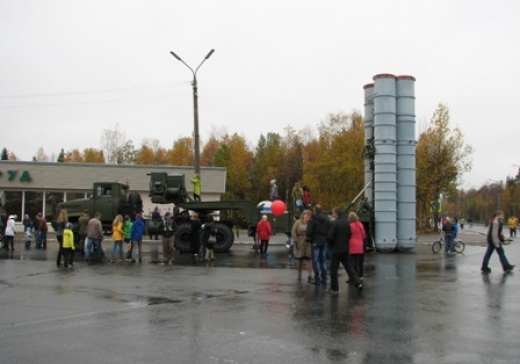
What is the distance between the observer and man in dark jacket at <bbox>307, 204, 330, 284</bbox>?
1261cm

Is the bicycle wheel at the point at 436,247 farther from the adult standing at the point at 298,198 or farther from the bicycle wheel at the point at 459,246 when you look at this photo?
the adult standing at the point at 298,198

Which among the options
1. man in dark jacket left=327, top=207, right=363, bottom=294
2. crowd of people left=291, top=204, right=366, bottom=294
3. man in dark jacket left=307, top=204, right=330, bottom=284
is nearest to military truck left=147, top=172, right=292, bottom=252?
crowd of people left=291, top=204, right=366, bottom=294

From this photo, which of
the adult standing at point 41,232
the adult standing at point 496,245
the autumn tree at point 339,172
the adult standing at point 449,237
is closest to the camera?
the adult standing at point 496,245

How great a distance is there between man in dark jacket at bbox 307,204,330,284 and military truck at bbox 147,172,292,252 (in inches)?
367

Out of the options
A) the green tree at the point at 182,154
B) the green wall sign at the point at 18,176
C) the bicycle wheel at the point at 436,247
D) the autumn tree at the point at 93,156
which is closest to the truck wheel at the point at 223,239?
the bicycle wheel at the point at 436,247

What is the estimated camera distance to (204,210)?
22672 millimetres

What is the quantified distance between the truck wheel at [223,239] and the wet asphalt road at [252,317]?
21.9ft

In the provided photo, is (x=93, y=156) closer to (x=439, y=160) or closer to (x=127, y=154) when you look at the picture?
(x=127, y=154)

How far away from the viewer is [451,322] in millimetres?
8562

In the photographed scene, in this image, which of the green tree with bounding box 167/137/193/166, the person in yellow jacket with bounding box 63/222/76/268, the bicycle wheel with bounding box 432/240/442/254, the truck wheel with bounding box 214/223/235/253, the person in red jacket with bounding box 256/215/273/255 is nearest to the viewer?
the person in yellow jacket with bounding box 63/222/76/268

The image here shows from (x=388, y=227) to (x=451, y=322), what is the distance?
1387cm

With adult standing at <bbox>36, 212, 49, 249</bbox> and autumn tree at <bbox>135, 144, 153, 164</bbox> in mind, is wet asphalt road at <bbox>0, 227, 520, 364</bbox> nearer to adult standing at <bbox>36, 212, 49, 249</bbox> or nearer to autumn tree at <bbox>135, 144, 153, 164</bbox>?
adult standing at <bbox>36, 212, 49, 249</bbox>

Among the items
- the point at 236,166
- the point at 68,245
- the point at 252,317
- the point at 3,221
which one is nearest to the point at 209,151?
the point at 236,166

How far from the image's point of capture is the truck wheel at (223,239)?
2211cm
